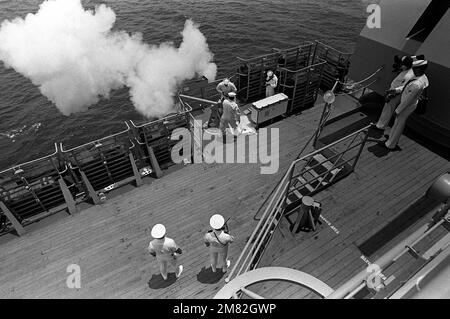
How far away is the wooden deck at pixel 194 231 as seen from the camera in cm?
673

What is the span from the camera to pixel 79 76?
27.3 meters

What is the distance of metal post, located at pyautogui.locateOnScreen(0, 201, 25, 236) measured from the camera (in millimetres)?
7953

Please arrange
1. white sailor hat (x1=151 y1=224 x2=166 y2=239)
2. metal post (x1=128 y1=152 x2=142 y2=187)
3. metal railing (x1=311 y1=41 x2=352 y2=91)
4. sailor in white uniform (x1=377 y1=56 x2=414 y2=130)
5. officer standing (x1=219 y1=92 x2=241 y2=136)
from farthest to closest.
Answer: metal railing (x1=311 y1=41 x2=352 y2=91), officer standing (x1=219 y1=92 x2=241 y2=136), metal post (x1=128 y1=152 x2=142 y2=187), sailor in white uniform (x1=377 y1=56 x2=414 y2=130), white sailor hat (x1=151 y1=224 x2=166 y2=239)

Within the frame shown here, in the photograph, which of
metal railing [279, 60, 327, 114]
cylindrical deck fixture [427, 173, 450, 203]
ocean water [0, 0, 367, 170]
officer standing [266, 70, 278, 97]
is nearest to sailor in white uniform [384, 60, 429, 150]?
cylindrical deck fixture [427, 173, 450, 203]

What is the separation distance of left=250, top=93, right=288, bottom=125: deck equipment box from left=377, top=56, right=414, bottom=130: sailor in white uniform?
3.90 metres

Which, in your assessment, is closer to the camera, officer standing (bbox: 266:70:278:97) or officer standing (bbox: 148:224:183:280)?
officer standing (bbox: 148:224:183:280)

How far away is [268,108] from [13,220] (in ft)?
31.7

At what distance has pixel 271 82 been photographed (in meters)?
12.6

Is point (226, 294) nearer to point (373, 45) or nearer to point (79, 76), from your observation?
point (373, 45)

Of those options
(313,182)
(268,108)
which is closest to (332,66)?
(268,108)

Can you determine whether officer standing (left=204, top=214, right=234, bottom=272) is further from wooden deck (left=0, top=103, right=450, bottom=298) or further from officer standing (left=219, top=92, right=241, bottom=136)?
officer standing (left=219, top=92, right=241, bottom=136)

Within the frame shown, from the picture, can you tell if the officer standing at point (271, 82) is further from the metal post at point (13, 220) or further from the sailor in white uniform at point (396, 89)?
the metal post at point (13, 220)

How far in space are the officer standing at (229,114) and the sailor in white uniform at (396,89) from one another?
516 centimetres
